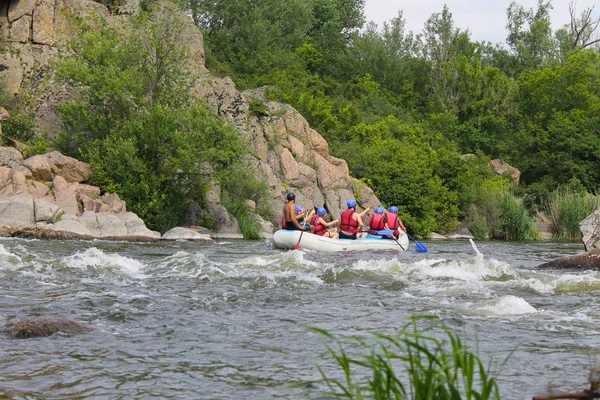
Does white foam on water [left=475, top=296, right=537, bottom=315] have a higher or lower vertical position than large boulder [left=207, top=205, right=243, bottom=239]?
lower

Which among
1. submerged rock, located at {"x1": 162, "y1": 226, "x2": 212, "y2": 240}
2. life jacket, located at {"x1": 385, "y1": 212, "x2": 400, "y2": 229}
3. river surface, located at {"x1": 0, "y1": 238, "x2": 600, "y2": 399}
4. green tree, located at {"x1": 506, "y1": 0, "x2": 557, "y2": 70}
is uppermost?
green tree, located at {"x1": 506, "y1": 0, "x2": 557, "y2": 70}

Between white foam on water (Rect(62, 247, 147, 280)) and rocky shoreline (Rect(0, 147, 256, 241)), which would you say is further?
rocky shoreline (Rect(0, 147, 256, 241))

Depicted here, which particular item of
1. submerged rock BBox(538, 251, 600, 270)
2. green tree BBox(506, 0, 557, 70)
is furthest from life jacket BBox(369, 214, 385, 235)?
green tree BBox(506, 0, 557, 70)

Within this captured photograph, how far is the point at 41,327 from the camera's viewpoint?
23.4 ft

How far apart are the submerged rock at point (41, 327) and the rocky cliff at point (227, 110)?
2191 cm

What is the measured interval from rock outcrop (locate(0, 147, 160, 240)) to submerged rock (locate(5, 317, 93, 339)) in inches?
565

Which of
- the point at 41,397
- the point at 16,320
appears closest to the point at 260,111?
the point at 16,320

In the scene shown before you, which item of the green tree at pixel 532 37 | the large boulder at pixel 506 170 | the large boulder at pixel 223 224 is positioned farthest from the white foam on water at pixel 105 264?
the green tree at pixel 532 37

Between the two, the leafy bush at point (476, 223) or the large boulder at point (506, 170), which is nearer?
the leafy bush at point (476, 223)

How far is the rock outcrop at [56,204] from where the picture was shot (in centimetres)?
2136

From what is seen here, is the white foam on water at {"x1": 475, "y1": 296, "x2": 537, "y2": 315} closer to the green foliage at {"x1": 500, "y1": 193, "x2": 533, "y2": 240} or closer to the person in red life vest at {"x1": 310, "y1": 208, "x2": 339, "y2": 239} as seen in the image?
the person in red life vest at {"x1": 310, "y1": 208, "x2": 339, "y2": 239}

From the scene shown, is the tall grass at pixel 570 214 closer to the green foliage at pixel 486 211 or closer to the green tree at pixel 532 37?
the green foliage at pixel 486 211

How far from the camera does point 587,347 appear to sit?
6918 mm

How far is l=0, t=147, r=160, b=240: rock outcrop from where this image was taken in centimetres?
2136
